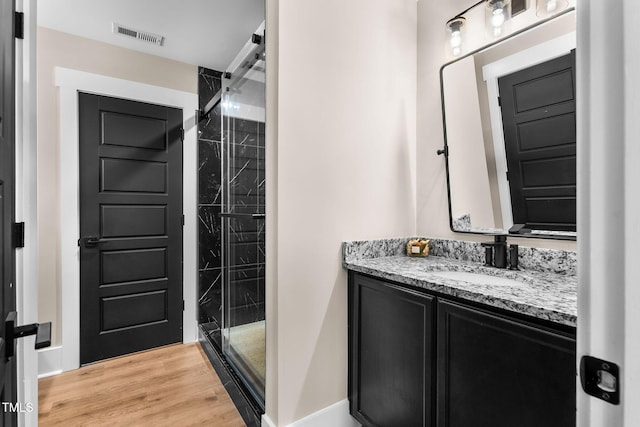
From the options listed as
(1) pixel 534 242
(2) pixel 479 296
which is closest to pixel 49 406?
(2) pixel 479 296

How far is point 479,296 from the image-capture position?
1.08 meters

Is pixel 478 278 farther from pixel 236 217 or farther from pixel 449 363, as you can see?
pixel 236 217

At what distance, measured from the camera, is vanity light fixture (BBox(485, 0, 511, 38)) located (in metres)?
1.58

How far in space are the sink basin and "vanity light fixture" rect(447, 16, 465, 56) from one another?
1283 millimetres

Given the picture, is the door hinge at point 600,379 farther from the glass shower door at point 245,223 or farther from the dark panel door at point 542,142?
the glass shower door at point 245,223

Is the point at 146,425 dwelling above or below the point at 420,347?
below

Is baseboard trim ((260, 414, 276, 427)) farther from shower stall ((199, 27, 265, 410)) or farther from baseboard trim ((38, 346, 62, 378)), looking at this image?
baseboard trim ((38, 346, 62, 378))

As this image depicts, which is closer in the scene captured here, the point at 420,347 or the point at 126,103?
the point at 420,347

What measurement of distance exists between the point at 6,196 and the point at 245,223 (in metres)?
1.37

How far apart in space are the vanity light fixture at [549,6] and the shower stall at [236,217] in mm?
1430

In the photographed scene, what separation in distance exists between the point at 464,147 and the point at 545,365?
3.97 ft

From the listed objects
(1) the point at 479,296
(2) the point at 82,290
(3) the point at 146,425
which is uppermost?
(1) the point at 479,296

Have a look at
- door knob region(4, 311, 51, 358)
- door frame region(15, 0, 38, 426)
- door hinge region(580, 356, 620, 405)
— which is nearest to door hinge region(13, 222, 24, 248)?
door frame region(15, 0, 38, 426)

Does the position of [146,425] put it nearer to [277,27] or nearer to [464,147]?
[277,27]
